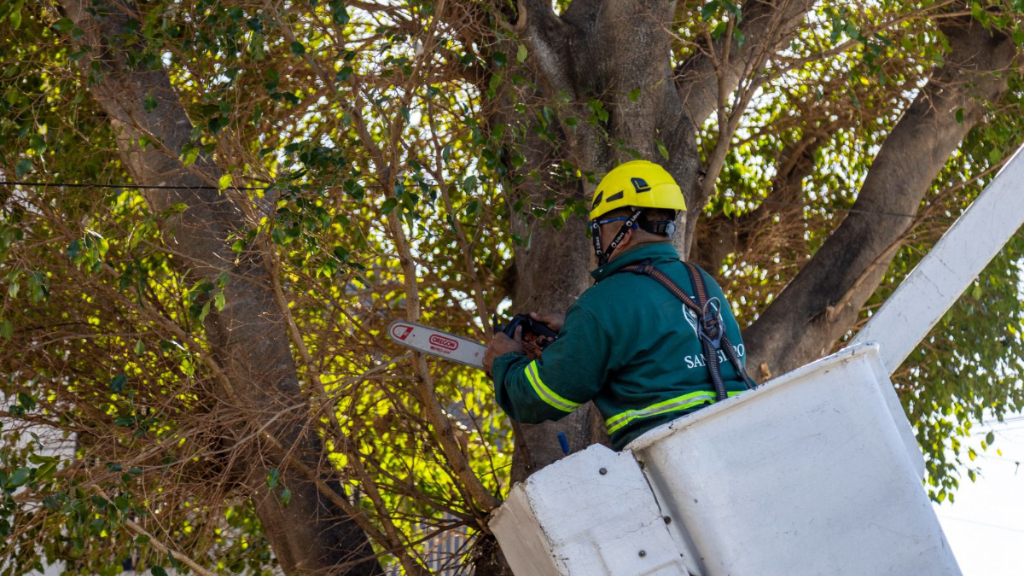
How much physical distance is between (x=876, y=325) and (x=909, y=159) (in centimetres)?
303

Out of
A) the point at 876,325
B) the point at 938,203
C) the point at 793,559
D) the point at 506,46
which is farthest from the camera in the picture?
the point at 938,203

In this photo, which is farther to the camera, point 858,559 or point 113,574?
point 113,574

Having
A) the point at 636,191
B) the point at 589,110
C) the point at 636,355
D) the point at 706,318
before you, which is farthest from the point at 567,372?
the point at 589,110

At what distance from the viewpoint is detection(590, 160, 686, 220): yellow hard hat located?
339 centimetres

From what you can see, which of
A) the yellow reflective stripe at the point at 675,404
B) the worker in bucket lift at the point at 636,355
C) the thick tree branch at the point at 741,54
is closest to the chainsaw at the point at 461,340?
the worker in bucket lift at the point at 636,355

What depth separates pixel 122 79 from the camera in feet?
15.4

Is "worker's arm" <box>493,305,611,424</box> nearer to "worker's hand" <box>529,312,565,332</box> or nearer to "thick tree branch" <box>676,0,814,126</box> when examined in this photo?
"worker's hand" <box>529,312,565,332</box>

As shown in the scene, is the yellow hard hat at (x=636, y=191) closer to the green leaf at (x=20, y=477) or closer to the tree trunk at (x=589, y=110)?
the tree trunk at (x=589, y=110)

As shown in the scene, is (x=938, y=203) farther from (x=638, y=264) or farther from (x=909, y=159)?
(x=638, y=264)

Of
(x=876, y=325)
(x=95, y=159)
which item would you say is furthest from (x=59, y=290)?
(x=876, y=325)

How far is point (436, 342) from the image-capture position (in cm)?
377

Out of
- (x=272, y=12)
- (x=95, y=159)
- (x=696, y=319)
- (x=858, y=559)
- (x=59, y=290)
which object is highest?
(x=95, y=159)

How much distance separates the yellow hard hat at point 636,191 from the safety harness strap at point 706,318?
0.81 feet

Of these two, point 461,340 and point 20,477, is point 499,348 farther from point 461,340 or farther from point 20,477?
point 20,477
